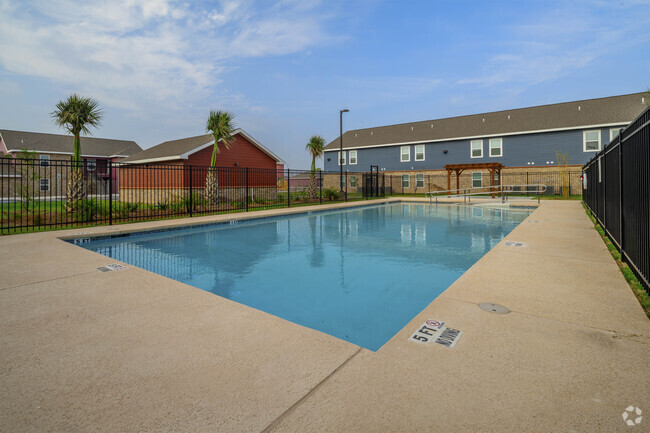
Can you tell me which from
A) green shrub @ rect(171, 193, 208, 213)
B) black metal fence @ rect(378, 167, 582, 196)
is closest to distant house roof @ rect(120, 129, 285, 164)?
green shrub @ rect(171, 193, 208, 213)

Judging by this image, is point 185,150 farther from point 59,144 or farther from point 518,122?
point 518,122

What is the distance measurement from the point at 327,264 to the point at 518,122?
1263 inches

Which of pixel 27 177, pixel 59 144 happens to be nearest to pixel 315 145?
pixel 27 177

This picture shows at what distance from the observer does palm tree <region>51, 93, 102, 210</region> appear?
13.4 metres

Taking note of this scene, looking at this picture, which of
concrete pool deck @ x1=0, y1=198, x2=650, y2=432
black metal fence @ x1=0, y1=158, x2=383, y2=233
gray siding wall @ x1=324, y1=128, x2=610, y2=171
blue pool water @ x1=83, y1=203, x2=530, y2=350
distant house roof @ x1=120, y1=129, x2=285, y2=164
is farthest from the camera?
gray siding wall @ x1=324, y1=128, x2=610, y2=171

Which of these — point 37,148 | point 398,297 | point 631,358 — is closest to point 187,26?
point 398,297

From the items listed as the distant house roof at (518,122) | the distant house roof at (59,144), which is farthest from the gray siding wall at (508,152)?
the distant house roof at (59,144)

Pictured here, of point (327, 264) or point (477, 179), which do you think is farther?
point (477, 179)

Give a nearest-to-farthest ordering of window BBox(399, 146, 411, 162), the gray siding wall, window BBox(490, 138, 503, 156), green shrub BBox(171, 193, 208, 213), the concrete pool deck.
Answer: the concrete pool deck < green shrub BBox(171, 193, 208, 213) < the gray siding wall < window BBox(490, 138, 503, 156) < window BBox(399, 146, 411, 162)

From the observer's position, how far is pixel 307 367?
2.39 m

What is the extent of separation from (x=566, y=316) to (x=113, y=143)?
46.2m

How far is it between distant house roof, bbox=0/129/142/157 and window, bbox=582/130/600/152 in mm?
45557

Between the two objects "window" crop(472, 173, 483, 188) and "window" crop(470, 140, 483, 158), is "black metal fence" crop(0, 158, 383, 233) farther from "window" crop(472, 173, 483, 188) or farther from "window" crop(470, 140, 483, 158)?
"window" crop(470, 140, 483, 158)

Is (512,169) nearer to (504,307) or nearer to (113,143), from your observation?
(504,307)
